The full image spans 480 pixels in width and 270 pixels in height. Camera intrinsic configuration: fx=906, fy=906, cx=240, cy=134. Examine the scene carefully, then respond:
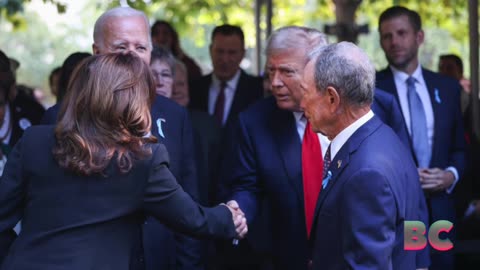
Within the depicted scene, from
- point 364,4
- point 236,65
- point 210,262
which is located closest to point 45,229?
point 210,262

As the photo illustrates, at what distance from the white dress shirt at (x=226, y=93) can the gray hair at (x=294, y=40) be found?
2.88 m

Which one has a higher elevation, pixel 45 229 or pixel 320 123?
pixel 320 123

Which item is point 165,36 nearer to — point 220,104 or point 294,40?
point 220,104

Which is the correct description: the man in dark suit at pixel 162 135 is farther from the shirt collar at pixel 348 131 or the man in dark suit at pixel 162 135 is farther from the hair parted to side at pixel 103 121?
the shirt collar at pixel 348 131

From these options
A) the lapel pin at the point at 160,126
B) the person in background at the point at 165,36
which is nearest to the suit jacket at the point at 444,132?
the lapel pin at the point at 160,126

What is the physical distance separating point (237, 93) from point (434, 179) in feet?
8.13

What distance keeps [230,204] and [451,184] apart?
210 cm

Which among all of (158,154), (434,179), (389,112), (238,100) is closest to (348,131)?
(158,154)

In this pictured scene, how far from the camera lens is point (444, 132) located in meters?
5.95

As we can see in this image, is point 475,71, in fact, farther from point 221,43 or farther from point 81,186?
point 81,186

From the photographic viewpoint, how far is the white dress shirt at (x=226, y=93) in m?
7.77

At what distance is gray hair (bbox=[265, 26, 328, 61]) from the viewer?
4773 mm

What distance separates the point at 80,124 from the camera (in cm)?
347

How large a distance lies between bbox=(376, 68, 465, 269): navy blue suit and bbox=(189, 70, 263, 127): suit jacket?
184 centimetres
